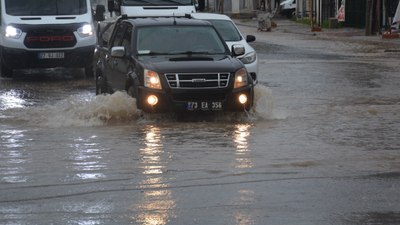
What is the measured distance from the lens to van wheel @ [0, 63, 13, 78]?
21461mm

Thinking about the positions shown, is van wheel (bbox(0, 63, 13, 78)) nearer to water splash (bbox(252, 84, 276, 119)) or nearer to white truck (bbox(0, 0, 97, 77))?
white truck (bbox(0, 0, 97, 77))

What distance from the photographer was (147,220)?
752 cm

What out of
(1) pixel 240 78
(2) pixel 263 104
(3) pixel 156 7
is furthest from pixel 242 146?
(3) pixel 156 7

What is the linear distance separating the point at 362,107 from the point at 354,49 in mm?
16574

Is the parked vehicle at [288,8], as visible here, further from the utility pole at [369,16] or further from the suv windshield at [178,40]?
the suv windshield at [178,40]

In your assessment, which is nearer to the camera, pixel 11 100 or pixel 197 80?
pixel 197 80

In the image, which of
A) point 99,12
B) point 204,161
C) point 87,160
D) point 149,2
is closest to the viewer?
point 204,161

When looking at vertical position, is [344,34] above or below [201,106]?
below

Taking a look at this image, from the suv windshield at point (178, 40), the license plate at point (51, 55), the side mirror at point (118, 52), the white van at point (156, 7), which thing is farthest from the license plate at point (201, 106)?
the white van at point (156, 7)

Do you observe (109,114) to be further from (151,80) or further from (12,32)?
(12,32)

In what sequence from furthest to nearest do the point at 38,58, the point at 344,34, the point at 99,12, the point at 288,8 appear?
the point at 288,8 → the point at 344,34 → the point at 99,12 → the point at 38,58

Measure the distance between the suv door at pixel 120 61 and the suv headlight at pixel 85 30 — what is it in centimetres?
551

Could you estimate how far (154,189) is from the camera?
8.83 m

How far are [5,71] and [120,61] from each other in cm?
769
